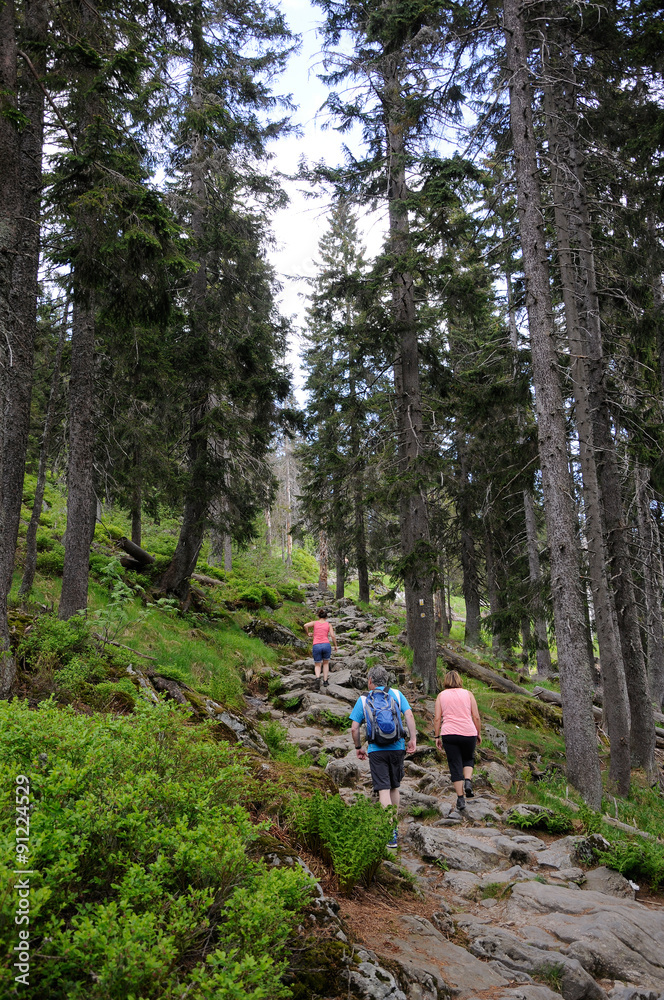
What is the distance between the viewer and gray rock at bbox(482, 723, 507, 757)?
11.0 meters

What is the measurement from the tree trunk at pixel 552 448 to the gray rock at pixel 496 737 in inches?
85.2

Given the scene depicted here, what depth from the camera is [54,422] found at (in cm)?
1237

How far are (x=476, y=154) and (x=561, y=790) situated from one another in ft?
41.4

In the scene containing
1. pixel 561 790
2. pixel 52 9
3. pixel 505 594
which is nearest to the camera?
pixel 52 9

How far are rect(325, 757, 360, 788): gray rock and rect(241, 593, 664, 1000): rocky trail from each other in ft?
0.05

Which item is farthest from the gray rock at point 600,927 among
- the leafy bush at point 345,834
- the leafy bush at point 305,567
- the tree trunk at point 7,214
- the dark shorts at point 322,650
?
the leafy bush at point 305,567

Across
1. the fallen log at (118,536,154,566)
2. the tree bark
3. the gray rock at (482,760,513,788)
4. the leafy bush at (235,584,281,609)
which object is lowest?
the gray rock at (482,760,513,788)

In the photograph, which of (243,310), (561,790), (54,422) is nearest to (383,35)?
(243,310)

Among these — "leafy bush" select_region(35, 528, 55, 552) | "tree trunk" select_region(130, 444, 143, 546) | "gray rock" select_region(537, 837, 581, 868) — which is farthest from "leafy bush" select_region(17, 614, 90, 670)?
"tree trunk" select_region(130, 444, 143, 546)

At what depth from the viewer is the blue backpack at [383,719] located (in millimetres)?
6363

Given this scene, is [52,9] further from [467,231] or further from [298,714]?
[298,714]

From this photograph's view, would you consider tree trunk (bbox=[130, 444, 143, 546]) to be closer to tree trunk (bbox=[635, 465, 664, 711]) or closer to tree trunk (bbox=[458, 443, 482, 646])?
tree trunk (bbox=[458, 443, 482, 646])

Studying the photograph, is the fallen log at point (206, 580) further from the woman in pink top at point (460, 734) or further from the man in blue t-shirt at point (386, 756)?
the man in blue t-shirt at point (386, 756)

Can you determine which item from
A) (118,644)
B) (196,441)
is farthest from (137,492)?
(118,644)
